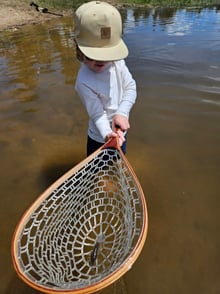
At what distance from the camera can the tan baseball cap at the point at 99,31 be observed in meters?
1.52

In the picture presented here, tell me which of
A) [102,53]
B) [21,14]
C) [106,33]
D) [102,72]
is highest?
[106,33]

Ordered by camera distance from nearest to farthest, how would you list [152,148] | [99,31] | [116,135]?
[99,31] → [116,135] → [152,148]

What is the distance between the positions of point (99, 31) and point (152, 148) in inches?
73.9

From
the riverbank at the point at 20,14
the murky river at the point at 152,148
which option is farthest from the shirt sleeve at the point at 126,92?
the riverbank at the point at 20,14

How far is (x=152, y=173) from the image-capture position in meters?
2.79

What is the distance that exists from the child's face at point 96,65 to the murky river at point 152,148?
4.33 ft

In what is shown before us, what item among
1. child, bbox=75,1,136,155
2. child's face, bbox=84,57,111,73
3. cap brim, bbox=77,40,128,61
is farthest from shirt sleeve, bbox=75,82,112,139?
cap brim, bbox=77,40,128,61

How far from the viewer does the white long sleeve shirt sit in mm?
1826

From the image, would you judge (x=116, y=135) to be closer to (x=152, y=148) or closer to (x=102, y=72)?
(x=102, y=72)

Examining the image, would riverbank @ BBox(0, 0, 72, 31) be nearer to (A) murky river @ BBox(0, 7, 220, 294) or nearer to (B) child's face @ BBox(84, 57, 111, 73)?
(A) murky river @ BBox(0, 7, 220, 294)

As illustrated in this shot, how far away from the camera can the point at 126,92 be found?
6.68ft

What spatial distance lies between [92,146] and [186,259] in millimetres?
1164

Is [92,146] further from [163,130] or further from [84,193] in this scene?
[163,130]

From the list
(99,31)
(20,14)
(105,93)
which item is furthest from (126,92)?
(20,14)
